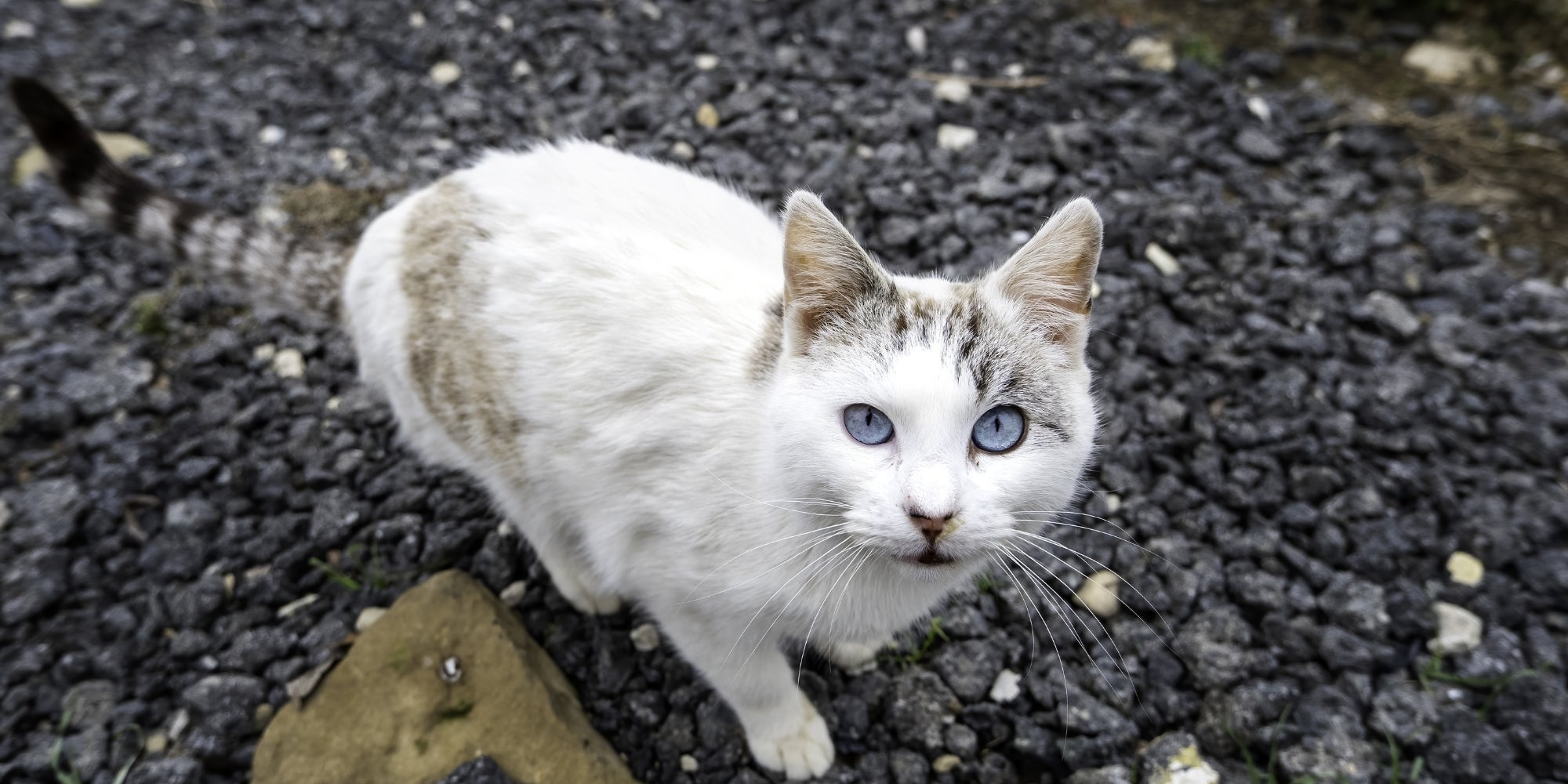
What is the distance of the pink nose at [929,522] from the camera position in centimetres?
188

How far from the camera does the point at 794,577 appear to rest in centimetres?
223

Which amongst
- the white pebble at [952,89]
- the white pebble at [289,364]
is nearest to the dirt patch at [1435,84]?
the white pebble at [952,89]

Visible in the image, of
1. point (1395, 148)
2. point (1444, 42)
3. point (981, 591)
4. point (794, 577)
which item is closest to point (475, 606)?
point (794, 577)

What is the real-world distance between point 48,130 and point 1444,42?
20.7ft

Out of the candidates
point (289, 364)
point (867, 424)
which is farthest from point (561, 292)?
point (289, 364)

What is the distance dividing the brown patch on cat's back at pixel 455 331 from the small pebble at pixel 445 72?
2.37 meters

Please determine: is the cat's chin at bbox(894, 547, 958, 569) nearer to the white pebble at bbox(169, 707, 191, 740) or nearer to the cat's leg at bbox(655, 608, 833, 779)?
the cat's leg at bbox(655, 608, 833, 779)

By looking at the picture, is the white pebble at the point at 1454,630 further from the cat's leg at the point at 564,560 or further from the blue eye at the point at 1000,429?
the cat's leg at the point at 564,560

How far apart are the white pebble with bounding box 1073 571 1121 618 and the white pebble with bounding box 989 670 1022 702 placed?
0.36m

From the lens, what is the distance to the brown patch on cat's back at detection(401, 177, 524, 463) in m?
2.67

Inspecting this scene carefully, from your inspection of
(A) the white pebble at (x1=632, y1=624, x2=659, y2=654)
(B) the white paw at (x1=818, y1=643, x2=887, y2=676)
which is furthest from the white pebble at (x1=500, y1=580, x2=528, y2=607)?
(B) the white paw at (x1=818, y1=643, x2=887, y2=676)

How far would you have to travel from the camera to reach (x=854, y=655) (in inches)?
121

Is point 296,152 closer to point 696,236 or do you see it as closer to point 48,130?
point 48,130

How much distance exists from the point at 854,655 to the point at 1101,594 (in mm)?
884
